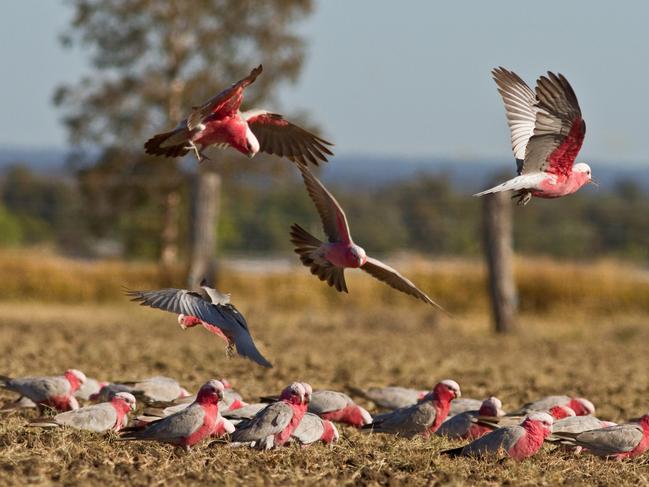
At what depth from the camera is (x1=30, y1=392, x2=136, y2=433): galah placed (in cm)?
672

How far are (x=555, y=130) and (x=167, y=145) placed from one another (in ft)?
6.73

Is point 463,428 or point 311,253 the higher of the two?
point 311,253

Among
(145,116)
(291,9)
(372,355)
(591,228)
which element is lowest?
(372,355)

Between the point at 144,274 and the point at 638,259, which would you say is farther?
the point at 638,259

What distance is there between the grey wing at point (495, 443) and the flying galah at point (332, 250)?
771 mm

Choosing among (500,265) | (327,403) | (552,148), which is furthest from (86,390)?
(500,265)

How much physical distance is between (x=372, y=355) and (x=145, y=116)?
50.6 ft

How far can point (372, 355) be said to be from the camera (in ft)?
40.1

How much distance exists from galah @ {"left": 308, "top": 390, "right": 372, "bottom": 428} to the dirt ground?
10 centimetres

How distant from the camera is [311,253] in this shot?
7016 mm

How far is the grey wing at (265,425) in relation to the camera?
21.3 ft

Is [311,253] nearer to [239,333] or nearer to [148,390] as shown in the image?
[239,333]

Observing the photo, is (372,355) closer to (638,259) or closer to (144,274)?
(144,274)

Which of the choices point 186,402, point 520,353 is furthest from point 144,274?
point 186,402
